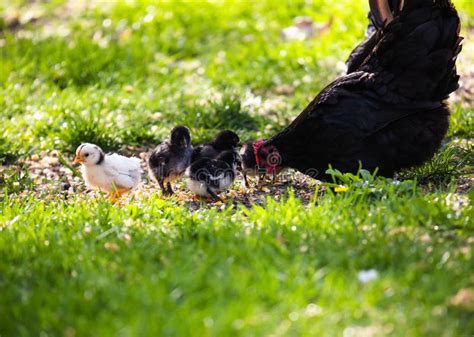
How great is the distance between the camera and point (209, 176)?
523 centimetres

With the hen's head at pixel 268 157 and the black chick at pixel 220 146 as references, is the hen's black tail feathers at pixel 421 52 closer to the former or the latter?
the hen's head at pixel 268 157

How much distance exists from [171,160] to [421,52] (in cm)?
200

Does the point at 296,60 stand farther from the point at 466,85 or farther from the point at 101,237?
the point at 101,237

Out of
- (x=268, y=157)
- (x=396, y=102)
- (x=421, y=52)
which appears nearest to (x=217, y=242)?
(x=268, y=157)

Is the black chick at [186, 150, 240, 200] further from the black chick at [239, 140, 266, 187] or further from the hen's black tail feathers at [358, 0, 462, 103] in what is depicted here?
the hen's black tail feathers at [358, 0, 462, 103]

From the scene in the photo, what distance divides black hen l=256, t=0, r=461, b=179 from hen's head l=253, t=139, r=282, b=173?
0.28 meters

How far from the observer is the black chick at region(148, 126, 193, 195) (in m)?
5.46

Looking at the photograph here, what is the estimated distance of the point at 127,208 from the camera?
4.74 meters

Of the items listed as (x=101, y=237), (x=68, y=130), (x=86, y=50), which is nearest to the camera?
(x=101, y=237)

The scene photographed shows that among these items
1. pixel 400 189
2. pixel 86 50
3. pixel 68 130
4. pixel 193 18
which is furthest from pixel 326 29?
pixel 400 189

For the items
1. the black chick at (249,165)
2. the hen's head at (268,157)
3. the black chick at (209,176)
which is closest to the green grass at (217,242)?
the black chick at (209,176)

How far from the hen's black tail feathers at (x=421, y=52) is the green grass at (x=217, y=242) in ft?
2.03

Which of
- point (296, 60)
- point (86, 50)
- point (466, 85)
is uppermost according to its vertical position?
point (86, 50)

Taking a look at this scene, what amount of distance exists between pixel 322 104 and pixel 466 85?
2829 mm
